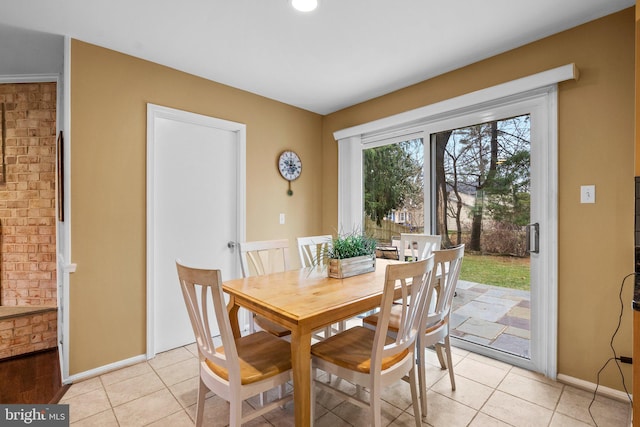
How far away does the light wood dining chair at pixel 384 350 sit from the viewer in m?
1.39

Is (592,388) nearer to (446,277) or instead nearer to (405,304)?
(446,277)

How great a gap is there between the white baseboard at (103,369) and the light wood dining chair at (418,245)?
233 cm

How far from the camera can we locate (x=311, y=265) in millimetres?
2598

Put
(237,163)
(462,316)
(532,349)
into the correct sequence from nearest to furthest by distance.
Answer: (532,349) → (462,316) → (237,163)

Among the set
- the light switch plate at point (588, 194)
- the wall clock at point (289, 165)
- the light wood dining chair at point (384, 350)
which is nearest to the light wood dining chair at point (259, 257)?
the light wood dining chair at point (384, 350)

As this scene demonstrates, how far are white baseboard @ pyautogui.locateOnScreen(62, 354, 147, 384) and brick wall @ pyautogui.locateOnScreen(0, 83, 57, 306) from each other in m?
1.01

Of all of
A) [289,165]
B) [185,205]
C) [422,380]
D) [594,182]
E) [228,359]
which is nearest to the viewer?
[228,359]

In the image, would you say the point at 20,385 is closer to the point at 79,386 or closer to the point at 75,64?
the point at 79,386

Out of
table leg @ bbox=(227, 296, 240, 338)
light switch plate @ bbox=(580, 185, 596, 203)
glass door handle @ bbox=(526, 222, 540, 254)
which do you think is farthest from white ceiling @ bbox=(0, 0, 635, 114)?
table leg @ bbox=(227, 296, 240, 338)

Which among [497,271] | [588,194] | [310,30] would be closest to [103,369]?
[310,30]

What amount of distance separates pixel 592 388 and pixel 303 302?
2.06 meters

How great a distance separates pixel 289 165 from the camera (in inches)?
142

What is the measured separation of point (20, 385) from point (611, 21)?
467cm

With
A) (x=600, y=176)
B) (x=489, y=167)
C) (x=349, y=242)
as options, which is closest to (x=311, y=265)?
(x=349, y=242)
